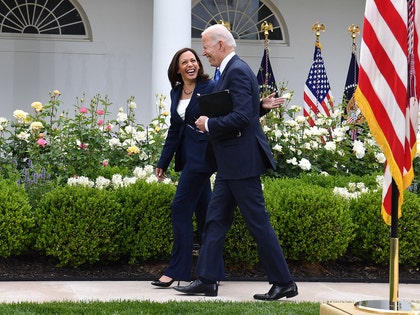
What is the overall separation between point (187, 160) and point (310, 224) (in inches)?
54.2

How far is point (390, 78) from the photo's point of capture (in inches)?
199

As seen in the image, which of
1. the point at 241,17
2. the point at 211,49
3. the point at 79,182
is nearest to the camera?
the point at 211,49

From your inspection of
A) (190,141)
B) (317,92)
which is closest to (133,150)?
(190,141)

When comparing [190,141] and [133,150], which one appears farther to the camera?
[133,150]

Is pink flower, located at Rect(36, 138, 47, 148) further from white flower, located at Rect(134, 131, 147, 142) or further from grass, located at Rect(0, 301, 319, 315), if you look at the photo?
grass, located at Rect(0, 301, 319, 315)

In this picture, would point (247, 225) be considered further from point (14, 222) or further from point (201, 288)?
point (14, 222)

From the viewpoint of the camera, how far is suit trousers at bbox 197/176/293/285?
6336 mm

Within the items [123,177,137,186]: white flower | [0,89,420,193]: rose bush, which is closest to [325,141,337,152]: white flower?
[0,89,420,193]: rose bush

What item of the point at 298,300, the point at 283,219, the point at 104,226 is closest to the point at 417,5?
the point at 298,300

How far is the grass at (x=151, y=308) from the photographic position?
5.69 metres

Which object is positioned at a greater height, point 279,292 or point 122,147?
point 122,147

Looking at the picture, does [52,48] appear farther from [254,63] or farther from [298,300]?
[298,300]

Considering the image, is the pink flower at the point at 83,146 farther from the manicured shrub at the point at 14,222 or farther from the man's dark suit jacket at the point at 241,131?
the man's dark suit jacket at the point at 241,131

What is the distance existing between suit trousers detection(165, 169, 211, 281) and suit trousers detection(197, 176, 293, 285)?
38 cm
